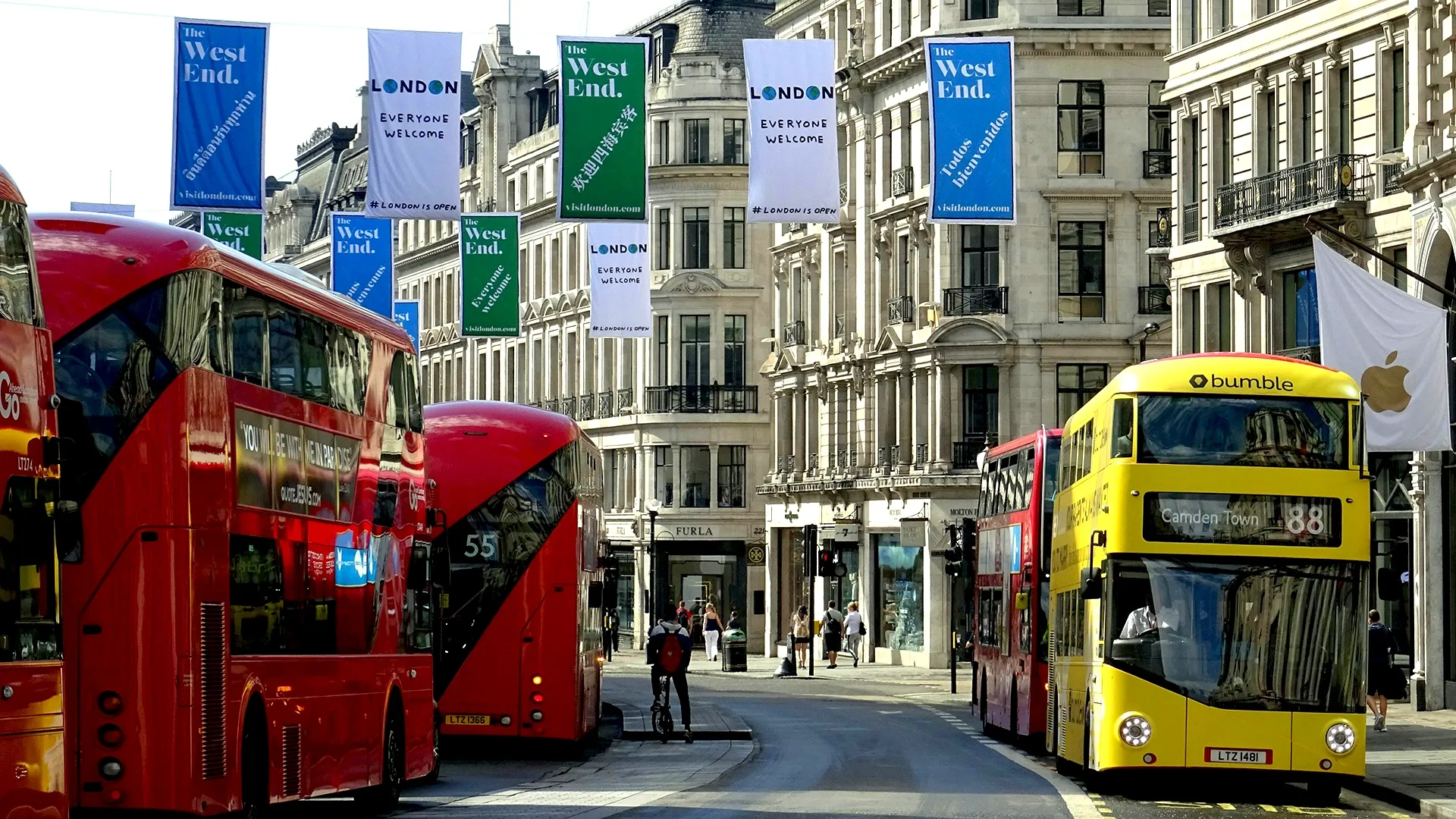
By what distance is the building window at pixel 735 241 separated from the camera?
84.7 metres

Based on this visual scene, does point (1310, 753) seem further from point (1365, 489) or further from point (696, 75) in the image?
point (696, 75)

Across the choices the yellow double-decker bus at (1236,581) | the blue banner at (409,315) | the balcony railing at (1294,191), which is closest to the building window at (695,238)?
the blue banner at (409,315)

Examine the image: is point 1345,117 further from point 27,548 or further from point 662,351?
point 662,351

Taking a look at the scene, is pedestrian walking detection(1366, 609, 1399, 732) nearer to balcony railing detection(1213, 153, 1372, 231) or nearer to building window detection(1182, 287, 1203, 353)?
balcony railing detection(1213, 153, 1372, 231)

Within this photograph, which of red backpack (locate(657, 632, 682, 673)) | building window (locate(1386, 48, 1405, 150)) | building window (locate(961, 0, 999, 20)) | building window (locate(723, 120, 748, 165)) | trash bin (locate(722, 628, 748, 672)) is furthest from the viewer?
building window (locate(723, 120, 748, 165))

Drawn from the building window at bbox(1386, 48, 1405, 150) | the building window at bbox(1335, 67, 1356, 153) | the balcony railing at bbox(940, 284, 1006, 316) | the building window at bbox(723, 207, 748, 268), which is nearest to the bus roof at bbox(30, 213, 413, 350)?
the building window at bbox(1386, 48, 1405, 150)

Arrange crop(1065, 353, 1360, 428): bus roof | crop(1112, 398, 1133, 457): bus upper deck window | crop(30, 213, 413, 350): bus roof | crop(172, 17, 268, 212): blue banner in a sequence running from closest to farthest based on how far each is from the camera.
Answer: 1. crop(30, 213, 413, 350): bus roof
2. crop(1112, 398, 1133, 457): bus upper deck window
3. crop(1065, 353, 1360, 428): bus roof
4. crop(172, 17, 268, 212): blue banner

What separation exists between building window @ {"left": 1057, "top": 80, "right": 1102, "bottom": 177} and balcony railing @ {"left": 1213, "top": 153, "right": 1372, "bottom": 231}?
14.7 meters

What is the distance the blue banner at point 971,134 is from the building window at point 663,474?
53.5 meters

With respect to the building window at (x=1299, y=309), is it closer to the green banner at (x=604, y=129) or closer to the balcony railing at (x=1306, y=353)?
the balcony railing at (x=1306, y=353)

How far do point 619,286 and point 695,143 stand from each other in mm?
40231

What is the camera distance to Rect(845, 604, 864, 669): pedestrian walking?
67.2 meters

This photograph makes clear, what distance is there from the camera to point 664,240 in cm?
8569

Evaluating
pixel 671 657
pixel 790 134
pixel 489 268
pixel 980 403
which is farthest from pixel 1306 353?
pixel 980 403
